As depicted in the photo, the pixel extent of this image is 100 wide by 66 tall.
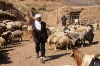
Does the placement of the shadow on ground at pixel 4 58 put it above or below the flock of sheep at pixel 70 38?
below

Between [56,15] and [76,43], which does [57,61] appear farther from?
[56,15]

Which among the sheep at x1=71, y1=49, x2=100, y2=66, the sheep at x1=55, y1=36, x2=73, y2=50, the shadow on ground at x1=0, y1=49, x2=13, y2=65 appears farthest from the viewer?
the sheep at x1=55, y1=36, x2=73, y2=50

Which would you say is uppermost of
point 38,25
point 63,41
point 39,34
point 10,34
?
point 38,25

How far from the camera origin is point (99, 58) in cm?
671

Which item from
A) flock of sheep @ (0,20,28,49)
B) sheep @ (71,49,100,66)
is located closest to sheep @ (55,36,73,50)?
flock of sheep @ (0,20,28,49)

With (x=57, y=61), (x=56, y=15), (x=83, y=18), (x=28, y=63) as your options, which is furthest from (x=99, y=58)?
(x=56, y=15)

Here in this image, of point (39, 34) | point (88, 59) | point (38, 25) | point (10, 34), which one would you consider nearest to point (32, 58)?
point (39, 34)

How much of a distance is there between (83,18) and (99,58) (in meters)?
22.7

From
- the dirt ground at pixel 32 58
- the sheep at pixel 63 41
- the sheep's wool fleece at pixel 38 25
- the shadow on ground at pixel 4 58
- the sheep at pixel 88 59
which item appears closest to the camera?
the sheep at pixel 88 59

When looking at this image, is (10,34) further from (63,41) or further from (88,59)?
(88,59)

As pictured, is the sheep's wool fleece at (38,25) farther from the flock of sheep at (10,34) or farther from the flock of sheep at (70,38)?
the flock of sheep at (10,34)

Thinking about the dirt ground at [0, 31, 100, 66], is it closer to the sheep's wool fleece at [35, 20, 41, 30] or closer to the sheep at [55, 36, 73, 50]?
the sheep at [55, 36, 73, 50]

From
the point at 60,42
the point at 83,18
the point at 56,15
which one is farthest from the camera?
the point at 56,15

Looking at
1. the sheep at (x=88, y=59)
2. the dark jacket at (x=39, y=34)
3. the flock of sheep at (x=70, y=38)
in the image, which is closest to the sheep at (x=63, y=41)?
the flock of sheep at (x=70, y=38)
